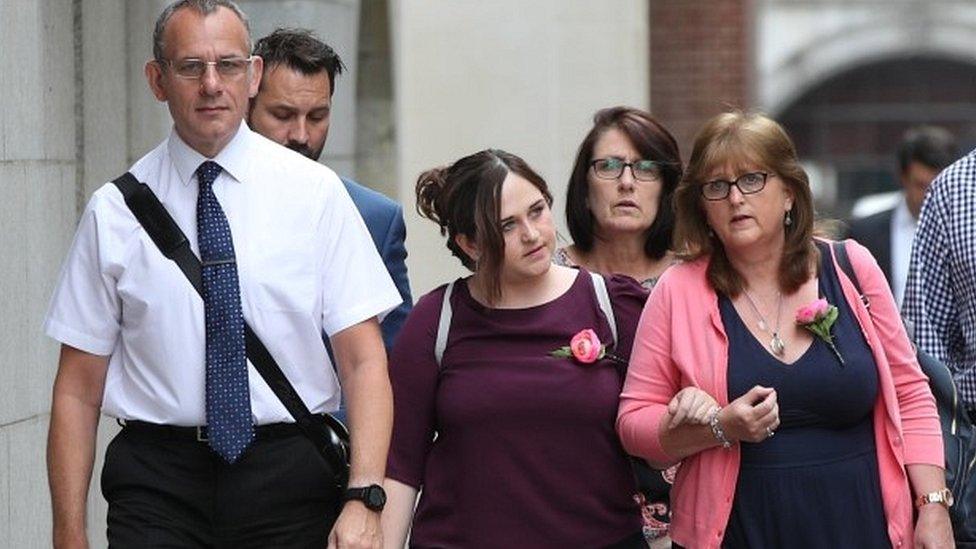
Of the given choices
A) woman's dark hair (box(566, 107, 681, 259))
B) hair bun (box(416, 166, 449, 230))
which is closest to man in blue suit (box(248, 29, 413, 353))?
hair bun (box(416, 166, 449, 230))

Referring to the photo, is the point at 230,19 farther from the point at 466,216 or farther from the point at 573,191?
the point at 573,191

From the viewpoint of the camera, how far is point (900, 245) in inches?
506

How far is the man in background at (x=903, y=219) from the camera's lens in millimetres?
12852

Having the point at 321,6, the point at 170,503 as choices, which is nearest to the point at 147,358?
the point at 170,503

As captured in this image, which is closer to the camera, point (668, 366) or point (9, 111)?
point (668, 366)

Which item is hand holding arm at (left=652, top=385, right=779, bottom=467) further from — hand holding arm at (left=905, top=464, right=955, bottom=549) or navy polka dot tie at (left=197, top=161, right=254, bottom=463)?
navy polka dot tie at (left=197, top=161, right=254, bottom=463)

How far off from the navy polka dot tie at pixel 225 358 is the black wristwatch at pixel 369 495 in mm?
292

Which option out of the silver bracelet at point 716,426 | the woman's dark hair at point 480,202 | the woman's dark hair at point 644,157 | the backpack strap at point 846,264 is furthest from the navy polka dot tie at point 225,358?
the woman's dark hair at point 644,157

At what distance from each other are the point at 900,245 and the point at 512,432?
6.88 metres

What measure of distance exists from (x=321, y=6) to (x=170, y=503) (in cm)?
497

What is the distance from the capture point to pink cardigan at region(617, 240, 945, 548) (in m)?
6.34

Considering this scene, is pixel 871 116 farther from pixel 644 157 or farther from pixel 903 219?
pixel 644 157

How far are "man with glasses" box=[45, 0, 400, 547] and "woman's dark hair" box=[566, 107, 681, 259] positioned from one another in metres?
1.77

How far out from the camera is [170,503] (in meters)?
6.00
